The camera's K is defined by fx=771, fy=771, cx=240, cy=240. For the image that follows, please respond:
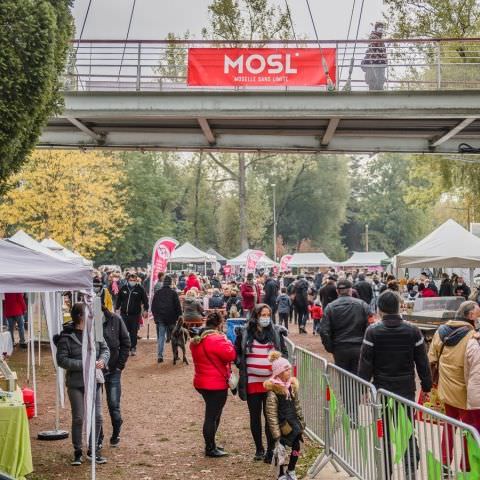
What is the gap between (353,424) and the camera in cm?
745

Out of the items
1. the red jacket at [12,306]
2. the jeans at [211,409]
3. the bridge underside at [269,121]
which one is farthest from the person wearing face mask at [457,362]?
the red jacket at [12,306]

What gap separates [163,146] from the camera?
1953 centimetres

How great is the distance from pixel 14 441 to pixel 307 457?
3.47 m

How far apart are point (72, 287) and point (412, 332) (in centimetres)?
343

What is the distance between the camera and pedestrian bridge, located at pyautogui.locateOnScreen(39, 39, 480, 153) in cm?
1677

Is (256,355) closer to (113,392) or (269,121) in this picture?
(113,392)

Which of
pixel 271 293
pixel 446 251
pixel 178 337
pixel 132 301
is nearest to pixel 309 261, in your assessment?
pixel 271 293

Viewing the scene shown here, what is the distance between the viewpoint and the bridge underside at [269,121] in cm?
1681

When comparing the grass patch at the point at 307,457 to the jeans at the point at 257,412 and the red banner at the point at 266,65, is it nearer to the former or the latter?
Answer: the jeans at the point at 257,412

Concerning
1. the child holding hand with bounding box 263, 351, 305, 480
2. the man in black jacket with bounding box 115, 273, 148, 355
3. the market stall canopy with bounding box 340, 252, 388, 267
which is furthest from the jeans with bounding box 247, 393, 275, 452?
the market stall canopy with bounding box 340, 252, 388, 267

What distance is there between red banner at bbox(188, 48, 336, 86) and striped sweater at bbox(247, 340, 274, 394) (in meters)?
9.56

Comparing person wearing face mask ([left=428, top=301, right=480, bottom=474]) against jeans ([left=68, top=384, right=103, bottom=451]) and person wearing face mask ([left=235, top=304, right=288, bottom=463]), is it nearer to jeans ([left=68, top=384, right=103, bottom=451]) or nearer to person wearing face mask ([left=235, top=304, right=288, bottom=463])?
person wearing face mask ([left=235, top=304, right=288, bottom=463])

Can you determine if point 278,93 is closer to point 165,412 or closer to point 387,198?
point 165,412

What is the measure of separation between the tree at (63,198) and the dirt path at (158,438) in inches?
940
